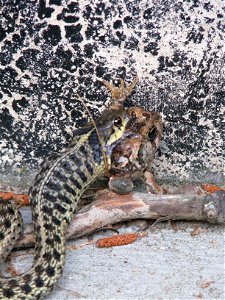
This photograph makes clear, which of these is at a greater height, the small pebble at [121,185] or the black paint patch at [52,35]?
the black paint patch at [52,35]

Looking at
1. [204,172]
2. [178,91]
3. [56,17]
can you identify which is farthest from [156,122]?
[56,17]

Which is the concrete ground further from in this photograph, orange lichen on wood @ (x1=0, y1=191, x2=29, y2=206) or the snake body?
orange lichen on wood @ (x1=0, y1=191, x2=29, y2=206)

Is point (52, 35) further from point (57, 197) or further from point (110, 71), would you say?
point (57, 197)

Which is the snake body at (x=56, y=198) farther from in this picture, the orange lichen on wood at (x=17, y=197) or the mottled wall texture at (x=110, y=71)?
the orange lichen on wood at (x=17, y=197)

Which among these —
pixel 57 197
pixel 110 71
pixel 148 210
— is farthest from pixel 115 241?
pixel 110 71

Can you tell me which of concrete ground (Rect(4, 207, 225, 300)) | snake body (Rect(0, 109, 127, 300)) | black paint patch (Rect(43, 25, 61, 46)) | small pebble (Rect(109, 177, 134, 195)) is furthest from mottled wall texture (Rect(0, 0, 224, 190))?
concrete ground (Rect(4, 207, 225, 300))

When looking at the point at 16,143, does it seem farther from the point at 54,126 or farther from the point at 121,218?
the point at 121,218

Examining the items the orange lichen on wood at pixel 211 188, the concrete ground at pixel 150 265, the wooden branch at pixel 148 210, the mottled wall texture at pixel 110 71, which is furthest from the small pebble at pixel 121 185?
the orange lichen on wood at pixel 211 188
